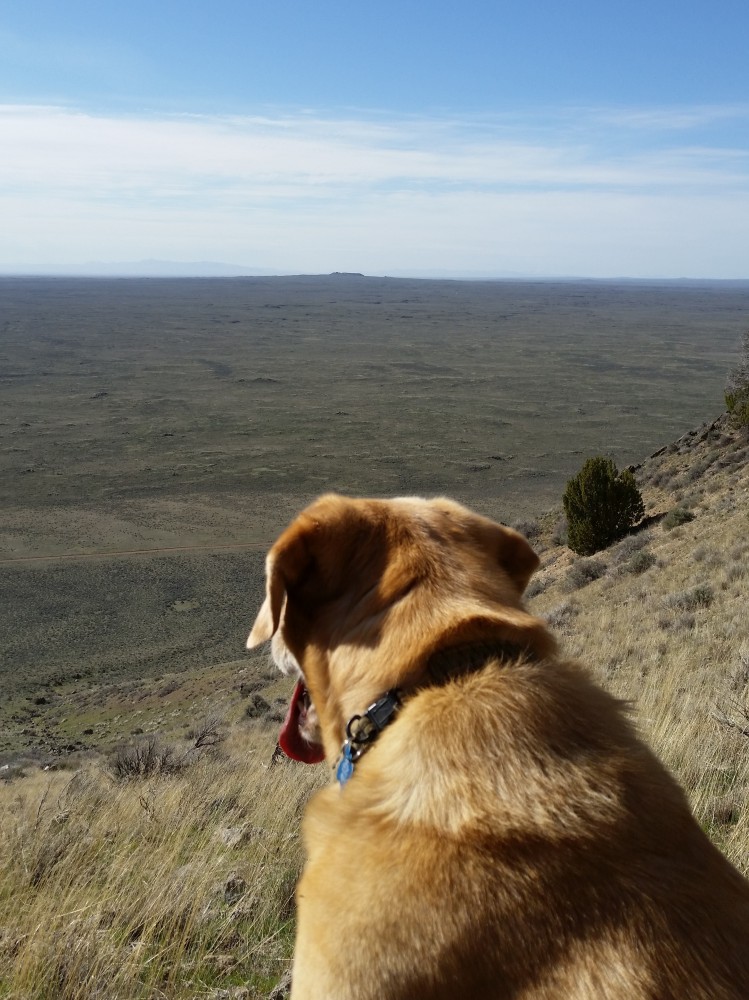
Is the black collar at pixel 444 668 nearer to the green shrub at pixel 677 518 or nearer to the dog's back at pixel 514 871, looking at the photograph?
the dog's back at pixel 514 871

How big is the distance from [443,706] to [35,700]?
19.9m

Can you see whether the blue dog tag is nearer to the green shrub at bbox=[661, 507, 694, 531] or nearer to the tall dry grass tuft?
the tall dry grass tuft

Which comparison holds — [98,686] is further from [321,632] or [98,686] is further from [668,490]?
[321,632]

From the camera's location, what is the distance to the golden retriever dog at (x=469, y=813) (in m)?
1.51

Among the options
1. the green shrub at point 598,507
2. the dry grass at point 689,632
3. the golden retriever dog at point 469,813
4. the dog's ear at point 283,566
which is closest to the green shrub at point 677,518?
the dry grass at point 689,632

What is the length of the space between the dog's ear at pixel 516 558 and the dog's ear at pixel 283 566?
1.83 ft

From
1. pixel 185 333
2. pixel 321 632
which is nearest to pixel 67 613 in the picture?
pixel 321 632

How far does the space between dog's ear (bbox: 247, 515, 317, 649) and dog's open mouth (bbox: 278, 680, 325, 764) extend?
1.04 feet

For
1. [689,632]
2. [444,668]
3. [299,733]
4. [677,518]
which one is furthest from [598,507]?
[444,668]

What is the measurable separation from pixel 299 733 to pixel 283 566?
0.64 meters

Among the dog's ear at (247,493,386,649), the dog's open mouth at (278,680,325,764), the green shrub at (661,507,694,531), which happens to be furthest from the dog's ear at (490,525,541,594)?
the green shrub at (661,507,694,531)

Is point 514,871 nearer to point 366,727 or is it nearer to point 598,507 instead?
point 366,727

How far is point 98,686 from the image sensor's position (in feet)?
67.1

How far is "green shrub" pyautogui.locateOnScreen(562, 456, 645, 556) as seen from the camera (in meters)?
21.0
